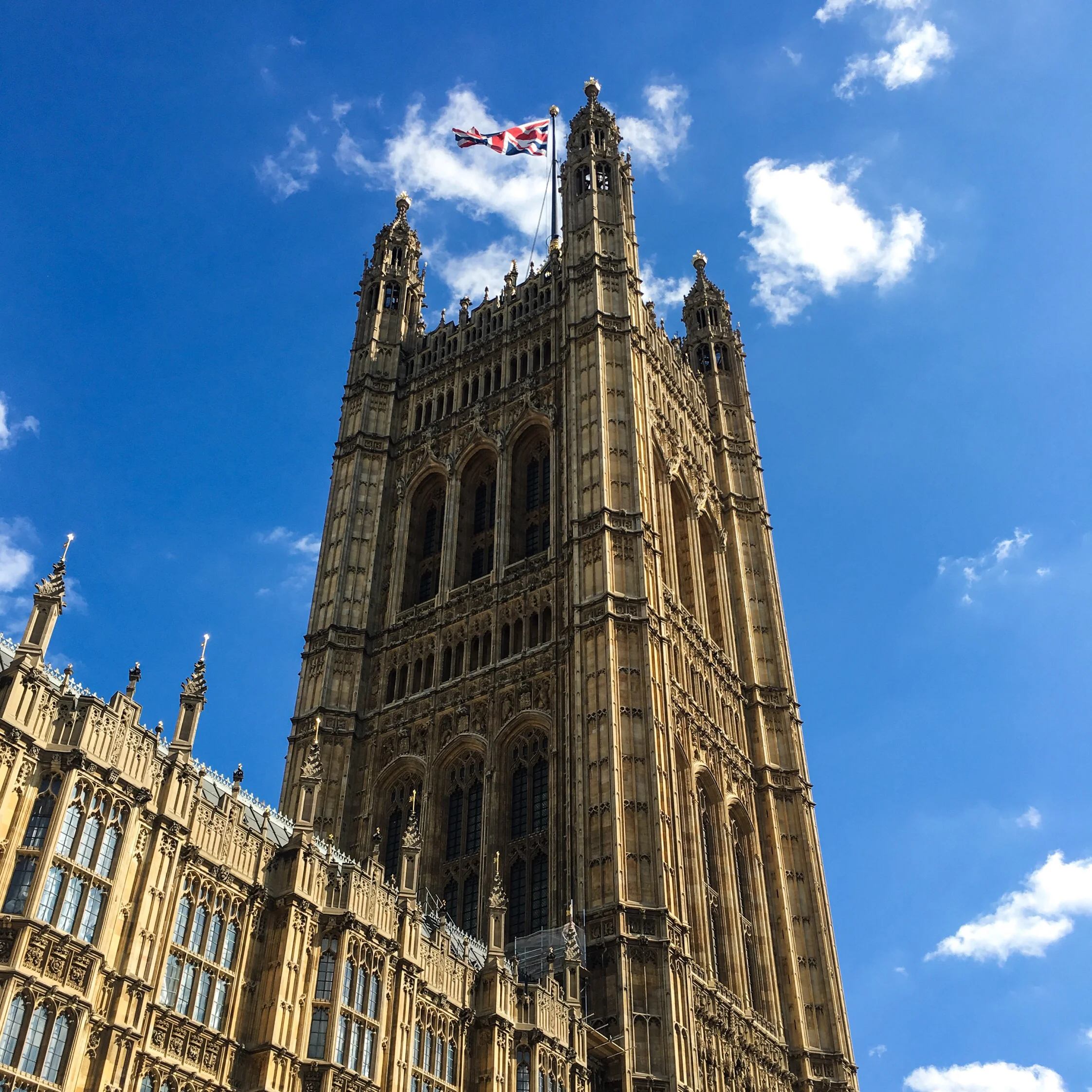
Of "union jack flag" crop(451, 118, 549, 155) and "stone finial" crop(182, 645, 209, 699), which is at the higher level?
"union jack flag" crop(451, 118, 549, 155)

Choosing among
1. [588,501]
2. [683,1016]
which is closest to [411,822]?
[683,1016]

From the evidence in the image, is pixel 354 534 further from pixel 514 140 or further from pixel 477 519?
pixel 514 140

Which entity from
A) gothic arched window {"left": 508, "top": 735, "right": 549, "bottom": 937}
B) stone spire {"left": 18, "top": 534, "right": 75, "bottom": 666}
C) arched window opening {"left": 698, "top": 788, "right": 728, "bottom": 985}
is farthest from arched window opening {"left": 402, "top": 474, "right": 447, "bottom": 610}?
stone spire {"left": 18, "top": 534, "right": 75, "bottom": 666}

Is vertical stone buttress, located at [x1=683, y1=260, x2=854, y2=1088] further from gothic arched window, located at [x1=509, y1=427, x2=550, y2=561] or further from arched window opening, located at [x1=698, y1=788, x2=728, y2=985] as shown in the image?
gothic arched window, located at [x1=509, y1=427, x2=550, y2=561]

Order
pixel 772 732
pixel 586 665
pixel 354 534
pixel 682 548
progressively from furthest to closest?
pixel 682 548
pixel 354 534
pixel 772 732
pixel 586 665

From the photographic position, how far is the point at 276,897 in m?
27.2

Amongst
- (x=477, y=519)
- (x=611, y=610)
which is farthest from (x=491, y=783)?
(x=477, y=519)

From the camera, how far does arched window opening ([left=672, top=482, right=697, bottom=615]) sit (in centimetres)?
5684

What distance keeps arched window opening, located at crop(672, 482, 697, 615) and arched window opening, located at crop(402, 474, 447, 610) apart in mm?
10491

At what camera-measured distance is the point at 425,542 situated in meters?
58.3

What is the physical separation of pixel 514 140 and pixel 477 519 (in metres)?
21.0

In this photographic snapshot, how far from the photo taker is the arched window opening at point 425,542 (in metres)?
55.9

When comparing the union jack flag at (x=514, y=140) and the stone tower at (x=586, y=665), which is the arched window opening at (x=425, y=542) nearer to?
the stone tower at (x=586, y=665)

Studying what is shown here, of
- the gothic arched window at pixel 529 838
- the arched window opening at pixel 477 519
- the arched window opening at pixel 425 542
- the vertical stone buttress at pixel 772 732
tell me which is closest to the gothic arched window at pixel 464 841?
the gothic arched window at pixel 529 838
